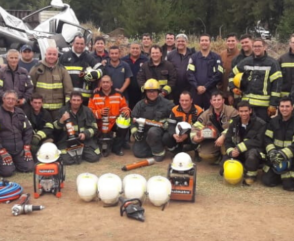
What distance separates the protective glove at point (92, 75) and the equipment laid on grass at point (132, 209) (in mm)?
3085

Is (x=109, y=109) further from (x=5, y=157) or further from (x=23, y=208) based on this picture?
(x=23, y=208)

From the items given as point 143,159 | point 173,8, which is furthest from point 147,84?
point 173,8

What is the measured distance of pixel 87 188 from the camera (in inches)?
217

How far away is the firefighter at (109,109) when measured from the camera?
308 inches

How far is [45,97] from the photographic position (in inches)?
302

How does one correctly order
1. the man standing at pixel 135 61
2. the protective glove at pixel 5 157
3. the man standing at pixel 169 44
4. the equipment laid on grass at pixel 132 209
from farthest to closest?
1. the man standing at pixel 169 44
2. the man standing at pixel 135 61
3. the protective glove at pixel 5 157
4. the equipment laid on grass at pixel 132 209

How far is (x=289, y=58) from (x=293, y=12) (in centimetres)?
2012

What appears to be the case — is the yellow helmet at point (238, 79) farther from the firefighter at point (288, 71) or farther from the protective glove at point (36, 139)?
the protective glove at point (36, 139)

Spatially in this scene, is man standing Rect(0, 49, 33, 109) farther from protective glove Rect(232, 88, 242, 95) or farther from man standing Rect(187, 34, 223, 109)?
protective glove Rect(232, 88, 242, 95)

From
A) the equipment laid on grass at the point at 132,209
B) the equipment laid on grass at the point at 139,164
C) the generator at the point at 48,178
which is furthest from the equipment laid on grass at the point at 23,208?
the equipment laid on grass at the point at 139,164

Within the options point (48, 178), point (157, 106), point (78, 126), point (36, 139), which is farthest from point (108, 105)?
Answer: point (48, 178)

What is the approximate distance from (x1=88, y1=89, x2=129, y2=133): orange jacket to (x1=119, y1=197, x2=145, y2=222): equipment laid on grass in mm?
2768

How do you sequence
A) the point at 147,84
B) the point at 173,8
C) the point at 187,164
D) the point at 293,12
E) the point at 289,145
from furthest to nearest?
1. the point at 173,8
2. the point at 293,12
3. the point at 147,84
4. the point at 289,145
5. the point at 187,164

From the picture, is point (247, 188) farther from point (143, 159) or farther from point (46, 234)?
point (46, 234)
